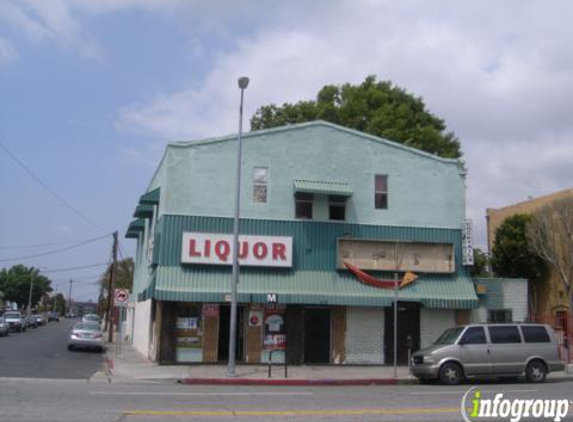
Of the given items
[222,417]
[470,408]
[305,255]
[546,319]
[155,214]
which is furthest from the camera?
[546,319]

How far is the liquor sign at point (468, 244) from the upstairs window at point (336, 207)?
15.9ft

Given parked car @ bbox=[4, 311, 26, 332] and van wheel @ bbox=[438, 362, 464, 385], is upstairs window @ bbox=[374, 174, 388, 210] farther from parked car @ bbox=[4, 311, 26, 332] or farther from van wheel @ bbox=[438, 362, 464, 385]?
parked car @ bbox=[4, 311, 26, 332]

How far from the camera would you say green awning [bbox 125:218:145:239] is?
123 ft

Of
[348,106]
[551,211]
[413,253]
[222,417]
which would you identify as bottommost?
[222,417]

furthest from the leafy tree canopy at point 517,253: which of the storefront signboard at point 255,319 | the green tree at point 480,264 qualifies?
the storefront signboard at point 255,319

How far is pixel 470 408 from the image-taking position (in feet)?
41.7

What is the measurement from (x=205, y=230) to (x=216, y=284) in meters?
2.05

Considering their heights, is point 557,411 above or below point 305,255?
below

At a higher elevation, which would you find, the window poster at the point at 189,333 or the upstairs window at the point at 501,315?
the upstairs window at the point at 501,315

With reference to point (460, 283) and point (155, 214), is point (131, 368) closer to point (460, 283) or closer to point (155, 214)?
point (155, 214)

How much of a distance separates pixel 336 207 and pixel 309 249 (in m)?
2.08

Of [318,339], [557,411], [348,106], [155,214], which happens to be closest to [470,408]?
[557,411]

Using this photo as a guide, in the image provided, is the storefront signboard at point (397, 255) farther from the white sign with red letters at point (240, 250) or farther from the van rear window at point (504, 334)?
the van rear window at point (504, 334)

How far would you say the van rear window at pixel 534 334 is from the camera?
20.2m
